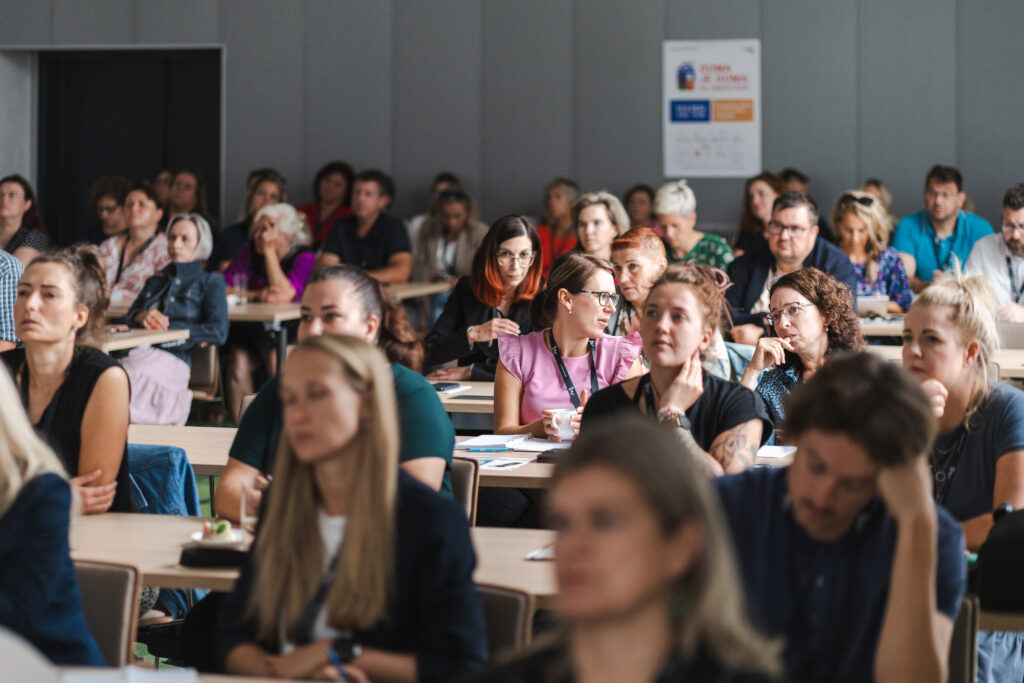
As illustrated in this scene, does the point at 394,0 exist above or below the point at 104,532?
above

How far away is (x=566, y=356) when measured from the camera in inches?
159

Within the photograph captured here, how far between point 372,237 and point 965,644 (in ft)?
24.1

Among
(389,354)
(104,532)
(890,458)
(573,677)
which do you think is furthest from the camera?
(389,354)

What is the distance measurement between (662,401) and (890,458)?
3.36 ft

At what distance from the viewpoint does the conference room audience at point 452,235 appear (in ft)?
30.9

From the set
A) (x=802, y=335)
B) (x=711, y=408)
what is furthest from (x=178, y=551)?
(x=802, y=335)

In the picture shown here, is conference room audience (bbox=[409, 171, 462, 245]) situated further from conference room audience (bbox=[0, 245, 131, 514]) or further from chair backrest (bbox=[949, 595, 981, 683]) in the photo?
chair backrest (bbox=[949, 595, 981, 683])

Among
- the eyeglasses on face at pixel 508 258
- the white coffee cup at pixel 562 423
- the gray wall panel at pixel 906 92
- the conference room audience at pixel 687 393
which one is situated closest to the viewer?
the conference room audience at pixel 687 393

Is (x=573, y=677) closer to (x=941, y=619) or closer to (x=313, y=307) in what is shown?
(x=941, y=619)

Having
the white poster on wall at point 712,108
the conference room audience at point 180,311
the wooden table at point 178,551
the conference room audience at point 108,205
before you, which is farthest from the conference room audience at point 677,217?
the wooden table at point 178,551

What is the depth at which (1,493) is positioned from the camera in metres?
2.08

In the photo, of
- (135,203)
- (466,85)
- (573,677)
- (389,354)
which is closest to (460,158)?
(466,85)

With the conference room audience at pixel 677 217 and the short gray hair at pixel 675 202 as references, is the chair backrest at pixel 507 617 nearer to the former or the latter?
the conference room audience at pixel 677 217

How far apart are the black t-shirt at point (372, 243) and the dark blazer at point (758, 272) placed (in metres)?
3.34
